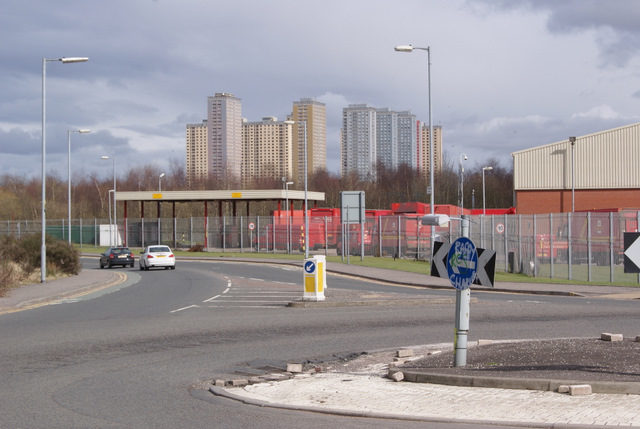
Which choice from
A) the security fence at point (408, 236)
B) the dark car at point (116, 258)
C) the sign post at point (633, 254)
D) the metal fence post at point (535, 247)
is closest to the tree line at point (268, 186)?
the security fence at point (408, 236)

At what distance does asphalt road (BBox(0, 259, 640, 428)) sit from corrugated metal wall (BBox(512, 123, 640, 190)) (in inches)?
1432

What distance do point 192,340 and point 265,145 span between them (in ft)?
587

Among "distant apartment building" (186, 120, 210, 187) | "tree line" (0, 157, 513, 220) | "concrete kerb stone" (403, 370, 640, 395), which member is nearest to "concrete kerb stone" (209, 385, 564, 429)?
"concrete kerb stone" (403, 370, 640, 395)

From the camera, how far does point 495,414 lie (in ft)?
26.5

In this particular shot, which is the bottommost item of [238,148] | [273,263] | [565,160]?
[273,263]

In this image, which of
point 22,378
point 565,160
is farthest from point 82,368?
point 565,160

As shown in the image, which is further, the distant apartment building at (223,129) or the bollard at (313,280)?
the distant apartment building at (223,129)

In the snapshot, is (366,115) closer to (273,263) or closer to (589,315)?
(273,263)

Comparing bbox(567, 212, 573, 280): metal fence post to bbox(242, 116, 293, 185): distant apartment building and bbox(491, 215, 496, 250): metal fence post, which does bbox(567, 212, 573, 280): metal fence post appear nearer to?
bbox(491, 215, 496, 250): metal fence post

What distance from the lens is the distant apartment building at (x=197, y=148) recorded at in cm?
19250

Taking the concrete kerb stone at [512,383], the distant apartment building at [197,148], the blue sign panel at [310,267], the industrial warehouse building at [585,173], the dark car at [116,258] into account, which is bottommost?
the dark car at [116,258]

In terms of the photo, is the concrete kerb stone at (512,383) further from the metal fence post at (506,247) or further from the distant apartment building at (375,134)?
the distant apartment building at (375,134)

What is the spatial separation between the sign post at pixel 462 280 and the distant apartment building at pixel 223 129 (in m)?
171

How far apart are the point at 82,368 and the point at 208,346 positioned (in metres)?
2.72
